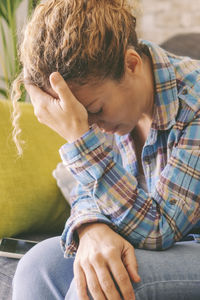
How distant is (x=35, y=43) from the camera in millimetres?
790

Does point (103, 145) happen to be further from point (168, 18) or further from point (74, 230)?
point (168, 18)

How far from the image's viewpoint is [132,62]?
2.78 ft

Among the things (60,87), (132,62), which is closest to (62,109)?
(60,87)

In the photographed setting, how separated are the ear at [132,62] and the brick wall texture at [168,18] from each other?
175 cm

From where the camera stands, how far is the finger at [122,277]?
653mm

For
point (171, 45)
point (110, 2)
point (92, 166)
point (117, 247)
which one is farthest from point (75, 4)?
point (171, 45)

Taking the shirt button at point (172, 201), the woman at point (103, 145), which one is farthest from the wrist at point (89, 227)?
the shirt button at point (172, 201)

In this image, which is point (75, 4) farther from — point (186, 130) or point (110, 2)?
point (186, 130)

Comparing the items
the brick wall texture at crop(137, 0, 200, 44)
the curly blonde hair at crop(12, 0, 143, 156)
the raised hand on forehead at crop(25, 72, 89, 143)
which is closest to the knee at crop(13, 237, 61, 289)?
the raised hand on forehead at crop(25, 72, 89, 143)

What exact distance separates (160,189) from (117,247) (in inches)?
6.2

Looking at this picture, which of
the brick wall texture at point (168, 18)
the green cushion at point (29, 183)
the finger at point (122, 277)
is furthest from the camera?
the brick wall texture at point (168, 18)

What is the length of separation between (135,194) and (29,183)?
1.44 ft

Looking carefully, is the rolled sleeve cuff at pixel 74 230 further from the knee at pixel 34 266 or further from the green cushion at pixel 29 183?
the green cushion at pixel 29 183

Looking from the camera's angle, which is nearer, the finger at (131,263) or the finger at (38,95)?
the finger at (131,263)
